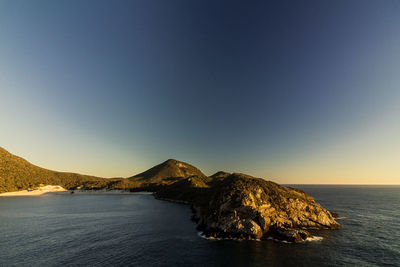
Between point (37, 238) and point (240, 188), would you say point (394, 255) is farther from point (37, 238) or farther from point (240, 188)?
point (37, 238)

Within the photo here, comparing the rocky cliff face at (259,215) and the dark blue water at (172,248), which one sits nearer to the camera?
the dark blue water at (172,248)

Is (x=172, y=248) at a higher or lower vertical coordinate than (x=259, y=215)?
lower

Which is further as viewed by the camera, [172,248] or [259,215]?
[259,215]

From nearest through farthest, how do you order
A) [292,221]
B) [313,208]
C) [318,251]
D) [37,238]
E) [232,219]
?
[318,251] < [37,238] < [232,219] < [292,221] < [313,208]

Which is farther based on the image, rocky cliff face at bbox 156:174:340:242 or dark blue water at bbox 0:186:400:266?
rocky cliff face at bbox 156:174:340:242

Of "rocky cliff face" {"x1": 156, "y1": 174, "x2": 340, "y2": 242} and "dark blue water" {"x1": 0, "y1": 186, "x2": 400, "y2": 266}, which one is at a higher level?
"rocky cliff face" {"x1": 156, "y1": 174, "x2": 340, "y2": 242}

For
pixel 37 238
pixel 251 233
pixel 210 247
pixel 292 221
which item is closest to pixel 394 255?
pixel 292 221

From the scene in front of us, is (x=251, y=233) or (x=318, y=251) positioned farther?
(x=251, y=233)

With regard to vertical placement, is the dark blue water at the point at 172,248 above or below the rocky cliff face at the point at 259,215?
below
